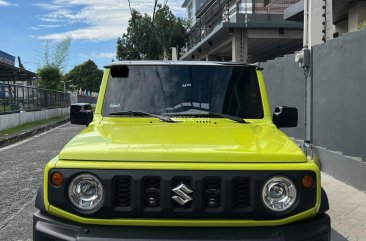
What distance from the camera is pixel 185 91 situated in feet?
14.0

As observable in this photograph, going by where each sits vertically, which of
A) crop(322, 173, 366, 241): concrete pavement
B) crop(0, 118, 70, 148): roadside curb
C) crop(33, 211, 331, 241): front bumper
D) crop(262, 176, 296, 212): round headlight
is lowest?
crop(0, 118, 70, 148): roadside curb

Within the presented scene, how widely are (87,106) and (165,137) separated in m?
1.88

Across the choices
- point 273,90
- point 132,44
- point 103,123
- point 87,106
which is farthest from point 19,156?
point 132,44

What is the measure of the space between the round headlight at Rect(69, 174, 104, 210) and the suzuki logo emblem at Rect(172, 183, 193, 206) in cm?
44

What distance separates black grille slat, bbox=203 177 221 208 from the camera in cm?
278

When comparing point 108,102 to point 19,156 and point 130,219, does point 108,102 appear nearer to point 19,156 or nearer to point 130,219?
point 130,219

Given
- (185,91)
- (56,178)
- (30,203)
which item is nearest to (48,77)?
(30,203)

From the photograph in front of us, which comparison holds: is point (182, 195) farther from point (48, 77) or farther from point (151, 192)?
point (48, 77)

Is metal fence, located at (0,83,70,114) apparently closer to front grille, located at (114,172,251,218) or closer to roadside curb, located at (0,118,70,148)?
roadside curb, located at (0,118,70,148)

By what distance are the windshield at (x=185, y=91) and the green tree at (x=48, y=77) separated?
3675 cm

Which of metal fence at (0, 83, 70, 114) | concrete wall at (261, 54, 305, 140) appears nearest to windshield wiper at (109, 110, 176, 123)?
concrete wall at (261, 54, 305, 140)

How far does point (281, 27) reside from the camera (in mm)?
19859

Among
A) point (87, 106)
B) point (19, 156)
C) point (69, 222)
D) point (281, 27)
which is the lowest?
point (19, 156)

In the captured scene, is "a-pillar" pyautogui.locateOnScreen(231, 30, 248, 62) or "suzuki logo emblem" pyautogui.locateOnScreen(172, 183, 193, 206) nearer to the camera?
"suzuki logo emblem" pyautogui.locateOnScreen(172, 183, 193, 206)
